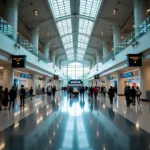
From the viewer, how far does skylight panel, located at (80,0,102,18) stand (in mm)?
24438

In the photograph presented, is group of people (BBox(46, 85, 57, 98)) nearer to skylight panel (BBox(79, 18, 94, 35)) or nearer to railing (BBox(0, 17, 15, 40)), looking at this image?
railing (BBox(0, 17, 15, 40))

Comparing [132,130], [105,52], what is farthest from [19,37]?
[105,52]

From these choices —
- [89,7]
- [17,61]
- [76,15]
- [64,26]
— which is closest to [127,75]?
[89,7]

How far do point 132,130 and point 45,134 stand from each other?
3.25m

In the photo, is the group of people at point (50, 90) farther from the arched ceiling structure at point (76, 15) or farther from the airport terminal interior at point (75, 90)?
the arched ceiling structure at point (76, 15)

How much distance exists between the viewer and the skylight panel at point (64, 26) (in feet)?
105

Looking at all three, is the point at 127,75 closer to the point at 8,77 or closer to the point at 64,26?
the point at 8,77

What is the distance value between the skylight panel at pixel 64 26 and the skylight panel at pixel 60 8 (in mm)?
3096

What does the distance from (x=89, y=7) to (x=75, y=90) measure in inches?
597

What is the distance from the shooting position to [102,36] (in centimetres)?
3522

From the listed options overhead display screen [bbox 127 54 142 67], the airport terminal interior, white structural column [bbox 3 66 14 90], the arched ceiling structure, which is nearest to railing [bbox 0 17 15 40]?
the airport terminal interior

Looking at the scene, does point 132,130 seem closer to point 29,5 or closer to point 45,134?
point 45,134

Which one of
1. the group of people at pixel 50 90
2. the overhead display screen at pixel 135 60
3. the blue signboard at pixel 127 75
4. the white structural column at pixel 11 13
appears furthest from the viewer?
the group of people at pixel 50 90

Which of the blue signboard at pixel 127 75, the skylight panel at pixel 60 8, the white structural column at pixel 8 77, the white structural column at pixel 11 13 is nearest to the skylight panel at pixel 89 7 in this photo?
the skylight panel at pixel 60 8
